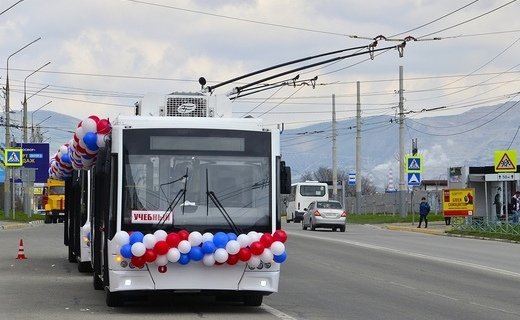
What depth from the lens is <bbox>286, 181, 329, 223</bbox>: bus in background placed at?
72938 millimetres

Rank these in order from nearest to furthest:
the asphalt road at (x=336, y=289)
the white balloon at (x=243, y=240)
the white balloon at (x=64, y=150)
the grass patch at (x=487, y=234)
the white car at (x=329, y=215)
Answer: the white balloon at (x=243, y=240) → the asphalt road at (x=336, y=289) → the white balloon at (x=64, y=150) → the grass patch at (x=487, y=234) → the white car at (x=329, y=215)

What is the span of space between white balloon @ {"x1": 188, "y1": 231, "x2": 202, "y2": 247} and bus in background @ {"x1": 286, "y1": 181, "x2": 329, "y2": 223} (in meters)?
56.7

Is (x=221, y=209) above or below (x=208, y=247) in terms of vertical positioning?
above

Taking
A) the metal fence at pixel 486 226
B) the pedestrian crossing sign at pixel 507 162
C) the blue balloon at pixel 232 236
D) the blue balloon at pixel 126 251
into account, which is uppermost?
the pedestrian crossing sign at pixel 507 162

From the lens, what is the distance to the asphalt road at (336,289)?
53.5ft

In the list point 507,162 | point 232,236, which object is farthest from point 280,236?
point 507,162

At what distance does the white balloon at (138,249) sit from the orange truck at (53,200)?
1899 inches

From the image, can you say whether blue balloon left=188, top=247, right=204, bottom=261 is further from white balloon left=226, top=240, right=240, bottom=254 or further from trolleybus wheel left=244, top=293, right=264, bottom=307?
trolleybus wheel left=244, top=293, right=264, bottom=307

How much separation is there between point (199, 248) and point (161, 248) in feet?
1.80

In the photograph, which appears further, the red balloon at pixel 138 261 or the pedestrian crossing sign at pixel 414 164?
the pedestrian crossing sign at pixel 414 164

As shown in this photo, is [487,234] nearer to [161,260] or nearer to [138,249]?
[161,260]

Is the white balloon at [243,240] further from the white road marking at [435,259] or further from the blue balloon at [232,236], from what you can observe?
the white road marking at [435,259]

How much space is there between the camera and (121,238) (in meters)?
15.4

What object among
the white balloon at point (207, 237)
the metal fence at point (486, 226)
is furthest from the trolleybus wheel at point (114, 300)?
the metal fence at point (486, 226)
